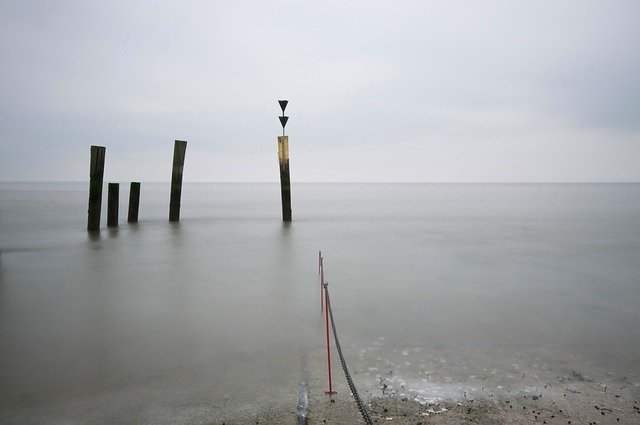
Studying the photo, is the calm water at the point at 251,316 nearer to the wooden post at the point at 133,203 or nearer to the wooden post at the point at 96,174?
the wooden post at the point at 96,174

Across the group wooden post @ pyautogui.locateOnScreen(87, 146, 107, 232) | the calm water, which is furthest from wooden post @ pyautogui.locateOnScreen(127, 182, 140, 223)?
the calm water

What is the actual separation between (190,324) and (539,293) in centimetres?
687

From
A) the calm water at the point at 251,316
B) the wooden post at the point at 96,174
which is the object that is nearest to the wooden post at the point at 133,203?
the wooden post at the point at 96,174

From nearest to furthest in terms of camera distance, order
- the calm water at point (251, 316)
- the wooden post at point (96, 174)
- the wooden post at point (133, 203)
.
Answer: the calm water at point (251, 316) < the wooden post at point (96, 174) < the wooden post at point (133, 203)

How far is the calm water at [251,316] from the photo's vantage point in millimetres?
4375

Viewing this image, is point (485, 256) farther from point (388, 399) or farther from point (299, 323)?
point (388, 399)

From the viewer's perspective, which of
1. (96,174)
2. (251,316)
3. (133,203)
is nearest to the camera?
(251,316)

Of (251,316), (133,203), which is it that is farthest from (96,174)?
(251,316)

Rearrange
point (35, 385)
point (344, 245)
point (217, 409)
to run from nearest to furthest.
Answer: point (217, 409) → point (35, 385) → point (344, 245)

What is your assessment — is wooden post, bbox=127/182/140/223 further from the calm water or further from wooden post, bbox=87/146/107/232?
the calm water

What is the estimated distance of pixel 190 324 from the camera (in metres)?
6.43

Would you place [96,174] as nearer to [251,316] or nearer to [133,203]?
[133,203]

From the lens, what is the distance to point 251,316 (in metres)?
6.88

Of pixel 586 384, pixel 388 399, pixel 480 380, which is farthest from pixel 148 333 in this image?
pixel 586 384
